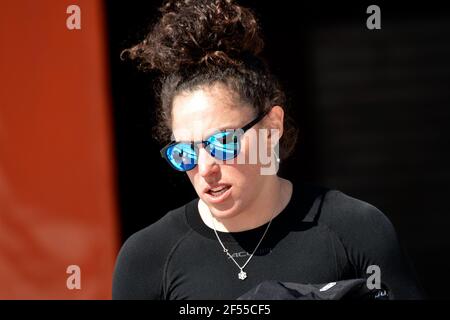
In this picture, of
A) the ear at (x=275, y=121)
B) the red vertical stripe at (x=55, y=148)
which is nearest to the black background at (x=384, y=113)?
the red vertical stripe at (x=55, y=148)

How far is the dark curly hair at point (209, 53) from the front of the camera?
6.54 ft

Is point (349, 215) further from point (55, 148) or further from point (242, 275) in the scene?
point (55, 148)

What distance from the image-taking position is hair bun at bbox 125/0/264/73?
2.01 metres

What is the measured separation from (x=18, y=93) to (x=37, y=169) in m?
0.35

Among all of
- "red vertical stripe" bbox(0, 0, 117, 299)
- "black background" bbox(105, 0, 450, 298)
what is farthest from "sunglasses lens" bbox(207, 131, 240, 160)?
"black background" bbox(105, 0, 450, 298)

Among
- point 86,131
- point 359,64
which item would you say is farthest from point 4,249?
point 359,64

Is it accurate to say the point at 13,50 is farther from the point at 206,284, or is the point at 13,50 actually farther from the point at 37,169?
the point at 206,284

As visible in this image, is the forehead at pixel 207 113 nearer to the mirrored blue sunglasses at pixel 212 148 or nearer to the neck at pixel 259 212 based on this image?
the mirrored blue sunglasses at pixel 212 148

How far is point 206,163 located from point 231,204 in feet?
0.45

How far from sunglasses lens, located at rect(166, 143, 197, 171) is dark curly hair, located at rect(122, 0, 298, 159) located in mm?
150

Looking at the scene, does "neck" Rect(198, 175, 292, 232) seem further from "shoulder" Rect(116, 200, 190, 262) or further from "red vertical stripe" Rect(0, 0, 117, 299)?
"red vertical stripe" Rect(0, 0, 117, 299)

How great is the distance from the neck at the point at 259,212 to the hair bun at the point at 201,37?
371mm

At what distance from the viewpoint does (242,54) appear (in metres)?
2.06
